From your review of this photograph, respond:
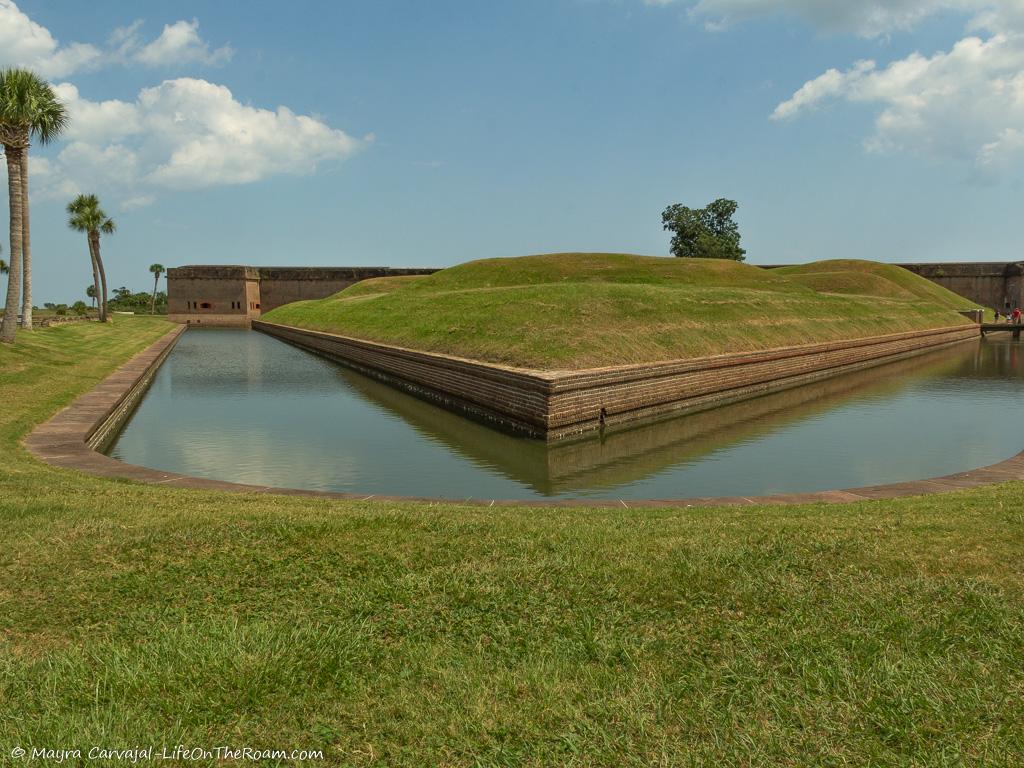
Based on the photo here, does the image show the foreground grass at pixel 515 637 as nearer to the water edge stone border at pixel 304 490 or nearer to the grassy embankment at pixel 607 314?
the water edge stone border at pixel 304 490

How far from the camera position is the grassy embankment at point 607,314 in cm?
2050

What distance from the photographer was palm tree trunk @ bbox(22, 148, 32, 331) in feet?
87.9

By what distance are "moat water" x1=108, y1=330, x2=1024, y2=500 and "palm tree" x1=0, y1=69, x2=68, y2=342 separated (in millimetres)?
7777

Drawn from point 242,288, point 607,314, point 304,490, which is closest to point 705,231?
point 242,288

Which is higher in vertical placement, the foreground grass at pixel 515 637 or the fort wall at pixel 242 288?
the fort wall at pixel 242 288

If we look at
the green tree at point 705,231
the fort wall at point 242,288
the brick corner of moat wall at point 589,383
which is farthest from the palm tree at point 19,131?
the green tree at point 705,231

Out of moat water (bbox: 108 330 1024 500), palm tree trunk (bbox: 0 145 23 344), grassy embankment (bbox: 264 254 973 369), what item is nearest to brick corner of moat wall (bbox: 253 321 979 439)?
moat water (bbox: 108 330 1024 500)

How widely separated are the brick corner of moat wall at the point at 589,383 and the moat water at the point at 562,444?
0.66 metres

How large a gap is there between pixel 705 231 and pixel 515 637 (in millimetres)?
88772

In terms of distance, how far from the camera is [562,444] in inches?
559

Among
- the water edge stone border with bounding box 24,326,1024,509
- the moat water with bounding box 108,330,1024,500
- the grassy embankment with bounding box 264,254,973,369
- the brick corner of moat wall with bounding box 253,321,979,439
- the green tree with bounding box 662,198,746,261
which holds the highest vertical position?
the green tree with bounding box 662,198,746,261

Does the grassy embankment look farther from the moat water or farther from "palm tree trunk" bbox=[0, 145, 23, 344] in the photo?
"palm tree trunk" bbox=[0, 145, 23, 344]

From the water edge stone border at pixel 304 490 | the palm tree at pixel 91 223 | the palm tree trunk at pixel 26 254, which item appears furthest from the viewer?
the palm tree at pixel 91 223

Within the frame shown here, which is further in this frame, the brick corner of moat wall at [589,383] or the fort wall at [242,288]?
the fort wall at [242,288]
